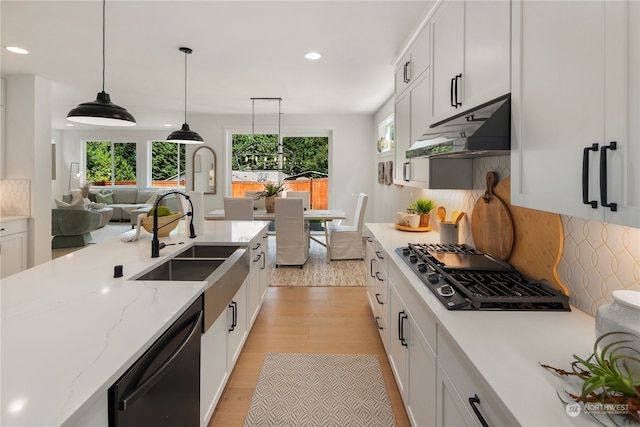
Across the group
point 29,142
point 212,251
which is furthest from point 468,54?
point 29,142

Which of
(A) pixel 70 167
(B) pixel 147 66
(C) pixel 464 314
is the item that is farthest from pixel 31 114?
(A) pixel 70 167

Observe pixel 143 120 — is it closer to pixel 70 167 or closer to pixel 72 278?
pixel 70 167

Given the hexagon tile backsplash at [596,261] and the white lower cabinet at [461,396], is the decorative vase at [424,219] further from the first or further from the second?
the white lower cabinet at [461,396]

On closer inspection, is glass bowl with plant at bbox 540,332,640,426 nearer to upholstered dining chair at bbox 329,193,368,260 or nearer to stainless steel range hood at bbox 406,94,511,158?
stainless steel range hood at bbox 406,94,511,158

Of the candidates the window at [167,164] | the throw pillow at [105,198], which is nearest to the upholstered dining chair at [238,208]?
the window at [167,164]

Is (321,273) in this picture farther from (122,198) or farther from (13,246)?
(122,198)

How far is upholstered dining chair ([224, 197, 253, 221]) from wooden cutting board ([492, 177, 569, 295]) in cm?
371

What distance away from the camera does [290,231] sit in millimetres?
5012

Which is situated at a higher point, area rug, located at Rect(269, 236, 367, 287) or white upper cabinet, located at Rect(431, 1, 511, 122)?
white upper cabinet, located at Rect(431, 1, 511, 122)

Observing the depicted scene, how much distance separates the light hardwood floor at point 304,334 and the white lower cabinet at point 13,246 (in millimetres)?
3126

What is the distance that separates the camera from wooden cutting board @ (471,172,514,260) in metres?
1.90

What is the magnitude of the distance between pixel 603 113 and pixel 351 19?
2364 millimetres

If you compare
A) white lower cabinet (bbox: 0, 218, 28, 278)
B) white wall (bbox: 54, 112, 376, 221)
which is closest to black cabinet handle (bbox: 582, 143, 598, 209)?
white lower cabinet (bbox: 0, 218, 28, 278)

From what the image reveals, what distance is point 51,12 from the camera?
2.71m
